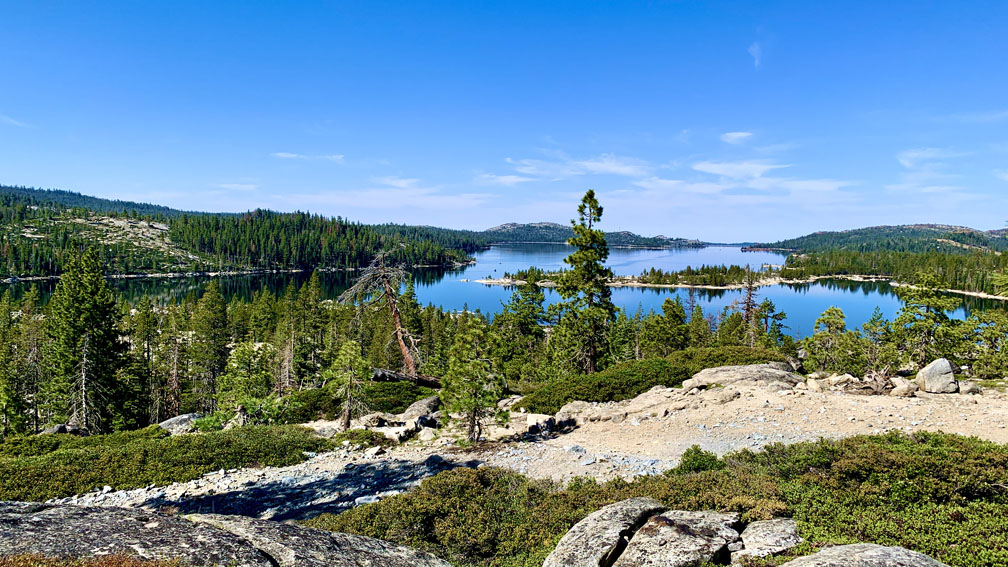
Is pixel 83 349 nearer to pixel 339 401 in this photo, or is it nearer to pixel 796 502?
pixel 339 401

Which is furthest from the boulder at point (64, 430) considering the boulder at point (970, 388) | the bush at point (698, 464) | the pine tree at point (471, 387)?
the boulder at point (970, 388)

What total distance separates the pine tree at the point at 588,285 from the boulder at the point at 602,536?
20.6m

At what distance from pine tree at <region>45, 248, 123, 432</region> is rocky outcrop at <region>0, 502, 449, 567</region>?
99.6 feet

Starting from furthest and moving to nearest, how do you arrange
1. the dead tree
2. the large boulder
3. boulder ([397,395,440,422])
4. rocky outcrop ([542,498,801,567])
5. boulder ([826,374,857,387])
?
the dead tree, boulder ([397,395,440,422]), the large boulder, boulder ([826,374,857,387]), rocky outcrop ([542,498,801,567])

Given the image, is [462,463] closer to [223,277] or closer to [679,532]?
[679,532]

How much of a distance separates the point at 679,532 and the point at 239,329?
283ft

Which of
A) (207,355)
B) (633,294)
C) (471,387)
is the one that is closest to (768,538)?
(471,387)

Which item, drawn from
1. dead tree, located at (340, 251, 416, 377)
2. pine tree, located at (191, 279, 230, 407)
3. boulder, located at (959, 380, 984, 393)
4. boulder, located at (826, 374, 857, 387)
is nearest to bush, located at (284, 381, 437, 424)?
dead tree, located at (340, 251, 416, 377)

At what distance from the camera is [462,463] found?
1491 centimetres

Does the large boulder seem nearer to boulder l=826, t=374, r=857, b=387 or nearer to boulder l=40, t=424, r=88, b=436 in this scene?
boulder l=826, t=374, r=857, b=387

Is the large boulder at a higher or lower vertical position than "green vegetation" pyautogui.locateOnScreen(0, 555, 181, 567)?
lower

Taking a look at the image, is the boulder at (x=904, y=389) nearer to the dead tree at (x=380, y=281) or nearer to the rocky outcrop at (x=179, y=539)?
the rocky outcrop at (x=179, y=539)

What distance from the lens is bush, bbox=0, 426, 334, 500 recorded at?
45.3 feet

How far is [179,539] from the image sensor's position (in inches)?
225
